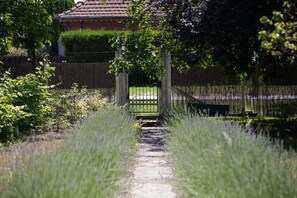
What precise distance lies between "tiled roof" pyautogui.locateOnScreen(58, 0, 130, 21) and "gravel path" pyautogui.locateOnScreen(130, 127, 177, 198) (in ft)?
57.5

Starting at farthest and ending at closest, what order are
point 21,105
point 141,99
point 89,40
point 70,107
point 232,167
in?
point 89,40
point 141,99
point 70,107
point 21,105
point 232,167

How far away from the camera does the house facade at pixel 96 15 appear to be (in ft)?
105

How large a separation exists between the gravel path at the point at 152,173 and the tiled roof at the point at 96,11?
1752cm

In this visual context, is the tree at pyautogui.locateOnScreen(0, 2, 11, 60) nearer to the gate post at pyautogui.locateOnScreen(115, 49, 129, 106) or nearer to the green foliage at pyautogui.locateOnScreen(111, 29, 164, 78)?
the green foliage at pyautogui.locateOnScreen(111, 29, 164, 78)

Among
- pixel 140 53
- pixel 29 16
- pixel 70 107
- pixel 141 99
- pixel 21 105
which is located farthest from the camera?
pixel 141 99

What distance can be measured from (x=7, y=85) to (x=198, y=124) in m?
6.47

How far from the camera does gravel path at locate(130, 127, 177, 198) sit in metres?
8.61

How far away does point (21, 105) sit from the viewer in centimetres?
1527

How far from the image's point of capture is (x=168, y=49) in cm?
1780

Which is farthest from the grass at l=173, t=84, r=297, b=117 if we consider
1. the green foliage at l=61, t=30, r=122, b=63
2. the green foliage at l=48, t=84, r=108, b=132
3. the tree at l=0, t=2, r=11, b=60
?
the green foliage at l=61, t=30, r=122, b=63

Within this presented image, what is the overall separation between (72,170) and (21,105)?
8.99 meters

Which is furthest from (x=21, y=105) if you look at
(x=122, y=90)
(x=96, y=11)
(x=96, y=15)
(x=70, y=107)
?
(x=96, y=11)

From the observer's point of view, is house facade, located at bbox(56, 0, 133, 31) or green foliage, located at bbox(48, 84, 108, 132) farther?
house facade, located at bbox(56, 0, 133, 31)

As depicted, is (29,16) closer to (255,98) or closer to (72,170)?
(255,98)
